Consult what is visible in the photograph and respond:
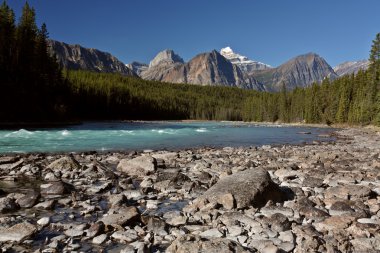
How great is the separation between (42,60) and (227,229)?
73832 millimetres

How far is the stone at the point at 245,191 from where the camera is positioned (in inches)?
400

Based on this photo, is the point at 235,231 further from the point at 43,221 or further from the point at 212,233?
the point at 43,221

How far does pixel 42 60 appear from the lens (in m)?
71.9

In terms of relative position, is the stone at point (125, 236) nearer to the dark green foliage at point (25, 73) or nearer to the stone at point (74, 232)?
the stone at point (74, 232)

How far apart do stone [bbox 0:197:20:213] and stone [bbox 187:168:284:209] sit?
538 centimetres

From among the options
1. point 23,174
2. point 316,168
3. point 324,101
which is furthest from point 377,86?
point 23,174

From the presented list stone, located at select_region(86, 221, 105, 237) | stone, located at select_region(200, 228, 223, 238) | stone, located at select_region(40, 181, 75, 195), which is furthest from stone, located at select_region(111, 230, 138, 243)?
stone, located at select_region(40, 181, 75, 195)

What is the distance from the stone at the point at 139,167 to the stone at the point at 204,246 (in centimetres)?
919

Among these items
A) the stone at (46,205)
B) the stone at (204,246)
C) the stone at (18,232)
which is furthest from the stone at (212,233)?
the stone at (46,205)

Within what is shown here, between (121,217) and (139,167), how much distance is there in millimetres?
7893

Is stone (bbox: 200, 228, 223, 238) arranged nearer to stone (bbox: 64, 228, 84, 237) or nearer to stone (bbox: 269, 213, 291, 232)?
stone (bbox: 269, 213, 291, 232)

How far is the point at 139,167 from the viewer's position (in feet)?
54.5

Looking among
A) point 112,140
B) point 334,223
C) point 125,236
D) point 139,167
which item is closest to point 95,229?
point 125,236

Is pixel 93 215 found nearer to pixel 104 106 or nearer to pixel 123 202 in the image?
→ pixel 123 202
